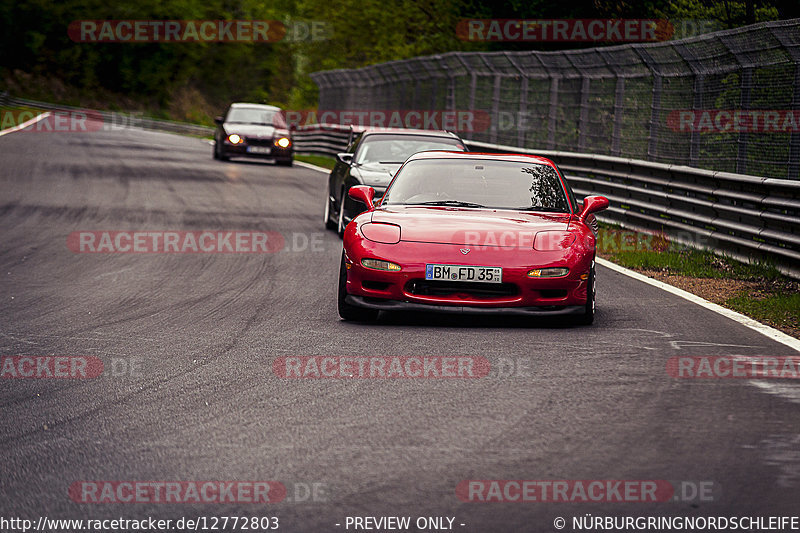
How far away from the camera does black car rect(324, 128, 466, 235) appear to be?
1378 centimetres

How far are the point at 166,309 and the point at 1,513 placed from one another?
15.7 feet

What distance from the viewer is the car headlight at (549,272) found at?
7914mm

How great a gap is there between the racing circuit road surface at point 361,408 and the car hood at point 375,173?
298cm

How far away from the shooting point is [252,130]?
30.2m

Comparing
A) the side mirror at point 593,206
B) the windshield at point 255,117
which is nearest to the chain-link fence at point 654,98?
the side mirror at point 593,206

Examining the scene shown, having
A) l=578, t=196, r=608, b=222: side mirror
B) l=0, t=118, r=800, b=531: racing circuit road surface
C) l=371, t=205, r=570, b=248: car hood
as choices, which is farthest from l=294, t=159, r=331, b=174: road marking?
l=371, t=205, r=570, b=248: car hood

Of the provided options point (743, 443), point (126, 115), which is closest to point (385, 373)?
point (743, 443)

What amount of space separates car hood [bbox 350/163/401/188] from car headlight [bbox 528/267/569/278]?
556cm

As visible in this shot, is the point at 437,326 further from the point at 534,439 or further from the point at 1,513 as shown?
the point at 1,513

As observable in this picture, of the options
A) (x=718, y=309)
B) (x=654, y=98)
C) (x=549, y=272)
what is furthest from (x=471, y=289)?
(x=654, y=98)

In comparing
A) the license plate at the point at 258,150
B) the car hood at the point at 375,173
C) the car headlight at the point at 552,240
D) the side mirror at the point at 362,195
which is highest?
the side mirror at the point at 362,195

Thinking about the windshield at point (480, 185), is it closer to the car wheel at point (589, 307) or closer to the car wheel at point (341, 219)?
the car wheel at point (589, 307)

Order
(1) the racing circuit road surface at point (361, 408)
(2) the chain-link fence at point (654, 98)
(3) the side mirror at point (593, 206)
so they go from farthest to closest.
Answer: (2) the chain-link fence at point (654, 98) < (3) the side mirror at point (593, 206) < (1) the racing circuit road surface at point (361, 408)

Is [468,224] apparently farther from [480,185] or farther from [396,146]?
[396,146]
